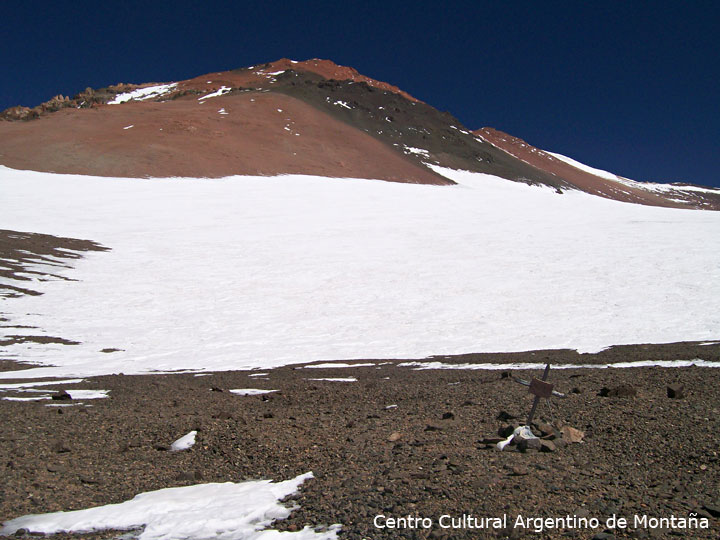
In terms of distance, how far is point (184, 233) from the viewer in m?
32.7

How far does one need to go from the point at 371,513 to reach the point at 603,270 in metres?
22.8

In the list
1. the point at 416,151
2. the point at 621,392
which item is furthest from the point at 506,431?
the point at 416,151

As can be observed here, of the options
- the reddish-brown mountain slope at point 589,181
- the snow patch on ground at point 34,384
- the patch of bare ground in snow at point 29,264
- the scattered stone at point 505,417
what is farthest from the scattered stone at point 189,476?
the reddish-brown mountain slope at point 589,181

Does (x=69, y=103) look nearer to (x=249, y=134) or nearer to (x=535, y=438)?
(x=249, y=134)

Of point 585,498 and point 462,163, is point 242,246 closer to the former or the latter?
point 585,498

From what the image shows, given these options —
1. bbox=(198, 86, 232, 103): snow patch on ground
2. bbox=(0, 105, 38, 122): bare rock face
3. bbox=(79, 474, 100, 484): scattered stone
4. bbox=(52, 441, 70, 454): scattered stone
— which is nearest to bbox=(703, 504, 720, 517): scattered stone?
bbox=(79, 474, 100, 484): scattered stone

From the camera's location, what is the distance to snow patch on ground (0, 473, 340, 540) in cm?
419

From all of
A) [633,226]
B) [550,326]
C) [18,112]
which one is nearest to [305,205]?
[633,226]

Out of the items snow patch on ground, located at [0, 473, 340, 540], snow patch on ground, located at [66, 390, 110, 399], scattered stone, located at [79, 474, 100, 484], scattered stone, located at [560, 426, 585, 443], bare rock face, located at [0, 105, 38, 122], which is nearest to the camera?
snow patch on ground, located at [0, 473, 340, 540]

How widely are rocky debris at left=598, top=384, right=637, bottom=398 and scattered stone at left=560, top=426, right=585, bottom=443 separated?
6.20 ft

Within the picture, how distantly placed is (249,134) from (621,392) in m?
58.1

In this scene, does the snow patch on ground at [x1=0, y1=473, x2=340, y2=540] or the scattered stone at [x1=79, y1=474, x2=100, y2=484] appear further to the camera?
the scattered stone at [x1=79, y1=474, x2=100, y2=484]

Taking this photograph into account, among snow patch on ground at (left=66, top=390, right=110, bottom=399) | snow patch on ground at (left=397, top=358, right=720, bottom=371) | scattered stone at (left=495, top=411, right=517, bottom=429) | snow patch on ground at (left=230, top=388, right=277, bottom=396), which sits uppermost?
snow patch on ground at (left=397, top=358, right=720, bottom=371)

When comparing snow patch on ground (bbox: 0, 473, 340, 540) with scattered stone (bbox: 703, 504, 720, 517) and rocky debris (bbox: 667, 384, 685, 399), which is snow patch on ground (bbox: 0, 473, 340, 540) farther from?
rocky debris (bbox: 667, 384, 685, 399)
